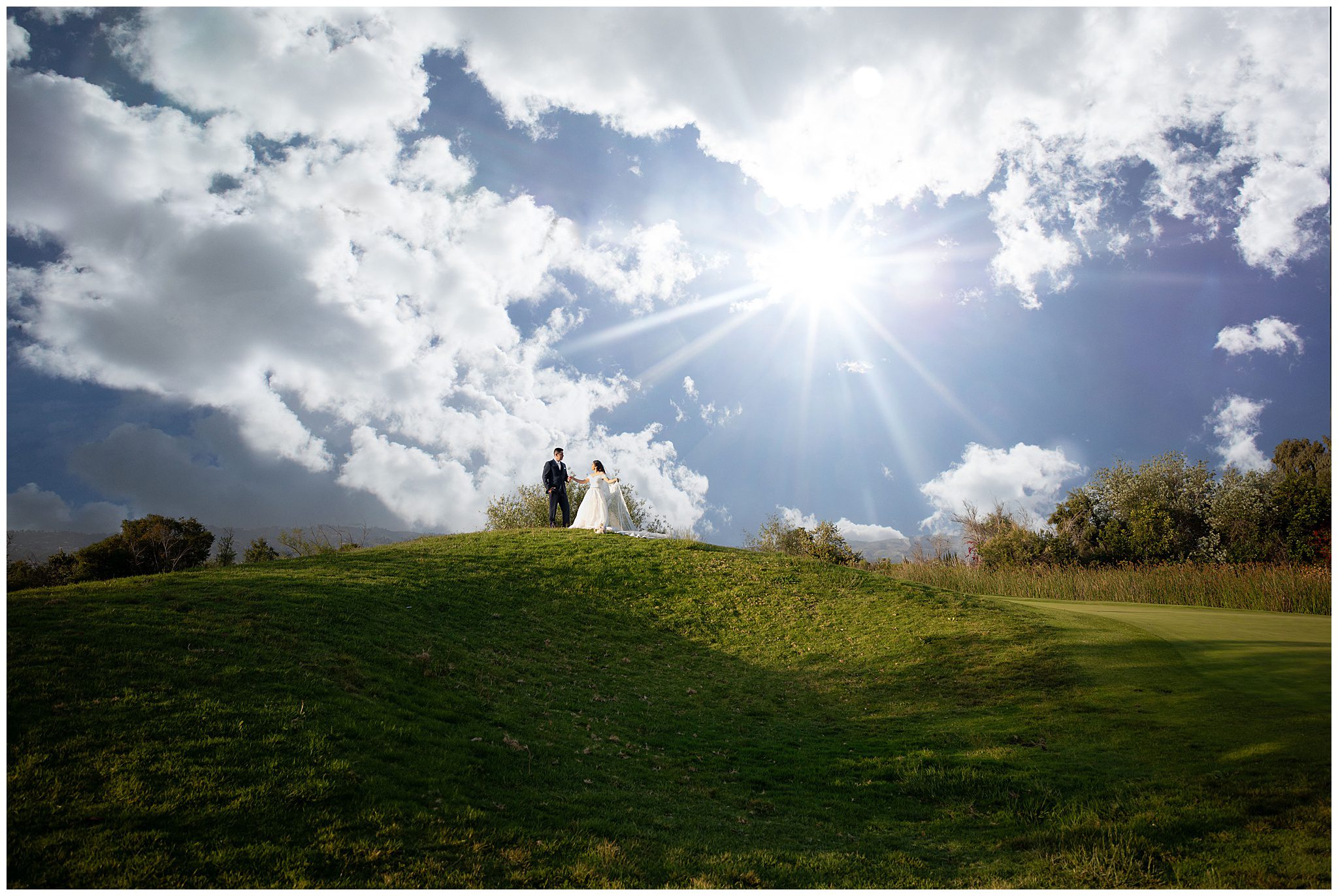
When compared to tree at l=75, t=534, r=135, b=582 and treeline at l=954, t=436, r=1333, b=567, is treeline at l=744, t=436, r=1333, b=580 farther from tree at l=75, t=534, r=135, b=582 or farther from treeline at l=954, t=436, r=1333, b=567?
tree at l=75, t=534, r=135, b=582

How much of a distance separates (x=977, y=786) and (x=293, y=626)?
11925 mm

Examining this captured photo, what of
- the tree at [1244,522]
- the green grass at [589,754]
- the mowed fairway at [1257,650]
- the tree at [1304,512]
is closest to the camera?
the green grass at [589,754]

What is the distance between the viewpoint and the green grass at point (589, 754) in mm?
6266

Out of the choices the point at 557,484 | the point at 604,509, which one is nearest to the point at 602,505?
the point at 604,509

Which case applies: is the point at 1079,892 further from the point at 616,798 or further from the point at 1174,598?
the point at 1174,598

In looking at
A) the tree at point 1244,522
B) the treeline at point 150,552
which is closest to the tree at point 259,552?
the treeline at point 150,552

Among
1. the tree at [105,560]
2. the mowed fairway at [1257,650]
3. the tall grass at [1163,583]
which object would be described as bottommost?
the tall grass at [1163,583]

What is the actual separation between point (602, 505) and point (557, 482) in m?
2.91

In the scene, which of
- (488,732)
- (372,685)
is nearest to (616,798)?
(488,732)

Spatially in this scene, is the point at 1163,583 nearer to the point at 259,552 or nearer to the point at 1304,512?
the point at 1304,512

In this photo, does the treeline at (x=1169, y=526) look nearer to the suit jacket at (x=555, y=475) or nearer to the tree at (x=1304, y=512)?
the tree at (x=1304, y=512)

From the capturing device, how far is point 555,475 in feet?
93.5

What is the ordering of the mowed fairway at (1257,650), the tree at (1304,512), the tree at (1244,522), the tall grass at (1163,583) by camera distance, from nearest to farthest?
the mowed fairway at (1257,650) < the tall grass at (1163,583) < the tree at (1304,512) < the tree at (1244,522)

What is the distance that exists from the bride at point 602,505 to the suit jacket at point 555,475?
6.12 ft
